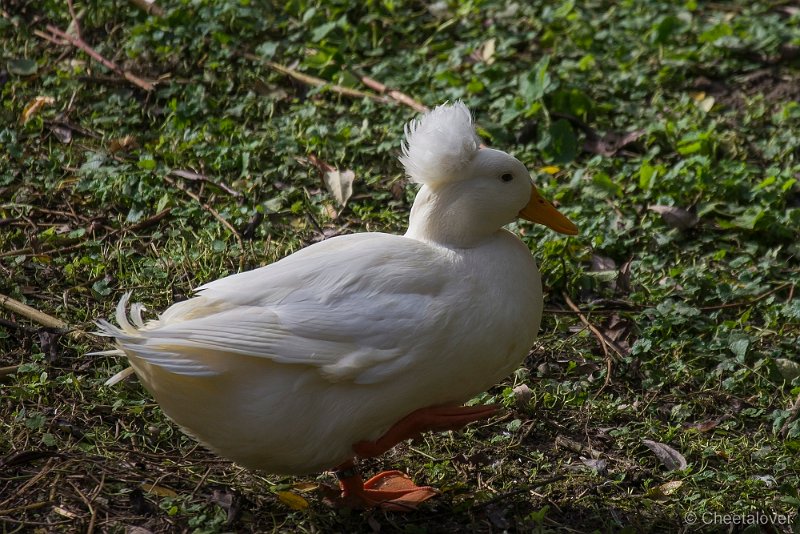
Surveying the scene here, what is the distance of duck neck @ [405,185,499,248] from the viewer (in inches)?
137

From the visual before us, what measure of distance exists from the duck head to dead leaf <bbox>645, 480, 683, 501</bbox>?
104 centimetres

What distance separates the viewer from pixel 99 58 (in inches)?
229

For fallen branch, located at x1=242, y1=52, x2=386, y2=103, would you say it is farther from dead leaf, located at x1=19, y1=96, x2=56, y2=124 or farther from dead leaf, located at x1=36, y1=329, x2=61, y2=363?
dead leaf, located at x1=36, y1=329, x2=61, y2=363

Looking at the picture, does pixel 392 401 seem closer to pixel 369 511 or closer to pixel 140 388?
pixel 369 511

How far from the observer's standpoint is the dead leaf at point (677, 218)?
4.96 meters

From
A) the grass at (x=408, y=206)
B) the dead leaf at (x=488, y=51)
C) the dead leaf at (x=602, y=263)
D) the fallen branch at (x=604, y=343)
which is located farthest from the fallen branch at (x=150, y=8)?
the fallen branch at (x=604, y=343)

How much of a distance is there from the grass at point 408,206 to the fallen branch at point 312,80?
29 millimetres

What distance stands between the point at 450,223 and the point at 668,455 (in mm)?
1172

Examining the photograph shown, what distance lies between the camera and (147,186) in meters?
5.00

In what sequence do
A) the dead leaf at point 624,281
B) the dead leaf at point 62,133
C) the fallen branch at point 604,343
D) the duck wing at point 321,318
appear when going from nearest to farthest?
the duck wing at point 321,318, the fallen branch at point 604,343, the dead leaf at point 624,281, the dead leaf at point 62,133

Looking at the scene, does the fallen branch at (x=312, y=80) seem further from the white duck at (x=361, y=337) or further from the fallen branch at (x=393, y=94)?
the white duck at (x=361, y=337)

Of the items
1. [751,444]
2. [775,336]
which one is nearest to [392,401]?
[751,444]

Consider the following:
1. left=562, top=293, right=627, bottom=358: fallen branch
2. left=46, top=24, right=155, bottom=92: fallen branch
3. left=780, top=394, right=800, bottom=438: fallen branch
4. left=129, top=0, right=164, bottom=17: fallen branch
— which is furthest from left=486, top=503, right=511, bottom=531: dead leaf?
left=129, top=0, right=164, bottom=17: fallen branch

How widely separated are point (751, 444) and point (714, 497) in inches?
16.5
